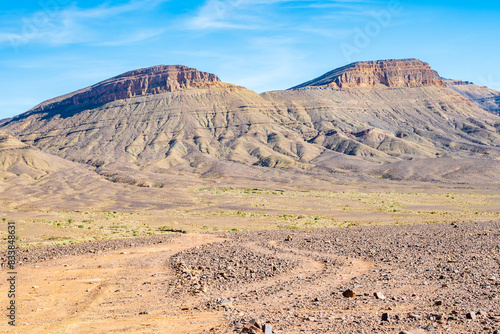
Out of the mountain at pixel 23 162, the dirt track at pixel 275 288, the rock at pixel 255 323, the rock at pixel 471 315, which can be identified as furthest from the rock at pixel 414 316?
the mountain at pixel 23 162

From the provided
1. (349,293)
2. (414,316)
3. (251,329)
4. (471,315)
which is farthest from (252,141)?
(251,329)

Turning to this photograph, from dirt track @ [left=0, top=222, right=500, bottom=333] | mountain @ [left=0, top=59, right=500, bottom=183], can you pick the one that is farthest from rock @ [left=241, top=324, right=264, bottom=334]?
mountain @ [left=0, top=59, right=500, bottom=183]

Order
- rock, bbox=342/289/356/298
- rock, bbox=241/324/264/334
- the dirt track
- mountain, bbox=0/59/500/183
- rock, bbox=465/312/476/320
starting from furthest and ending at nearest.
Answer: mountain, bbox=0/59/500/183 → rock, bbox=342/289/356/298 → the dirt track → rock, bbox=465/312/476/320 → rock, bbox=241/324/264/334

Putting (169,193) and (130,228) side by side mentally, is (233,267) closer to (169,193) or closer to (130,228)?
(130,228)

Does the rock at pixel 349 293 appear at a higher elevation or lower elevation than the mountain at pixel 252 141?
lower

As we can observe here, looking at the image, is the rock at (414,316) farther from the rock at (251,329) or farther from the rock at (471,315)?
the rock at (251,329)

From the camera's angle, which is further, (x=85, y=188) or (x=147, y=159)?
(x=147, y=159)

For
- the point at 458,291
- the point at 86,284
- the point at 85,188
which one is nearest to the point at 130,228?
the point at 86,284

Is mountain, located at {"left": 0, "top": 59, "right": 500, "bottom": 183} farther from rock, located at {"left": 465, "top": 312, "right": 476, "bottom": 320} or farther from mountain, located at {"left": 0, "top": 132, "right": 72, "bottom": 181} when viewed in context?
rock, located at {"left": 465, "top": 312, "right": 476, "bottom": 320}
